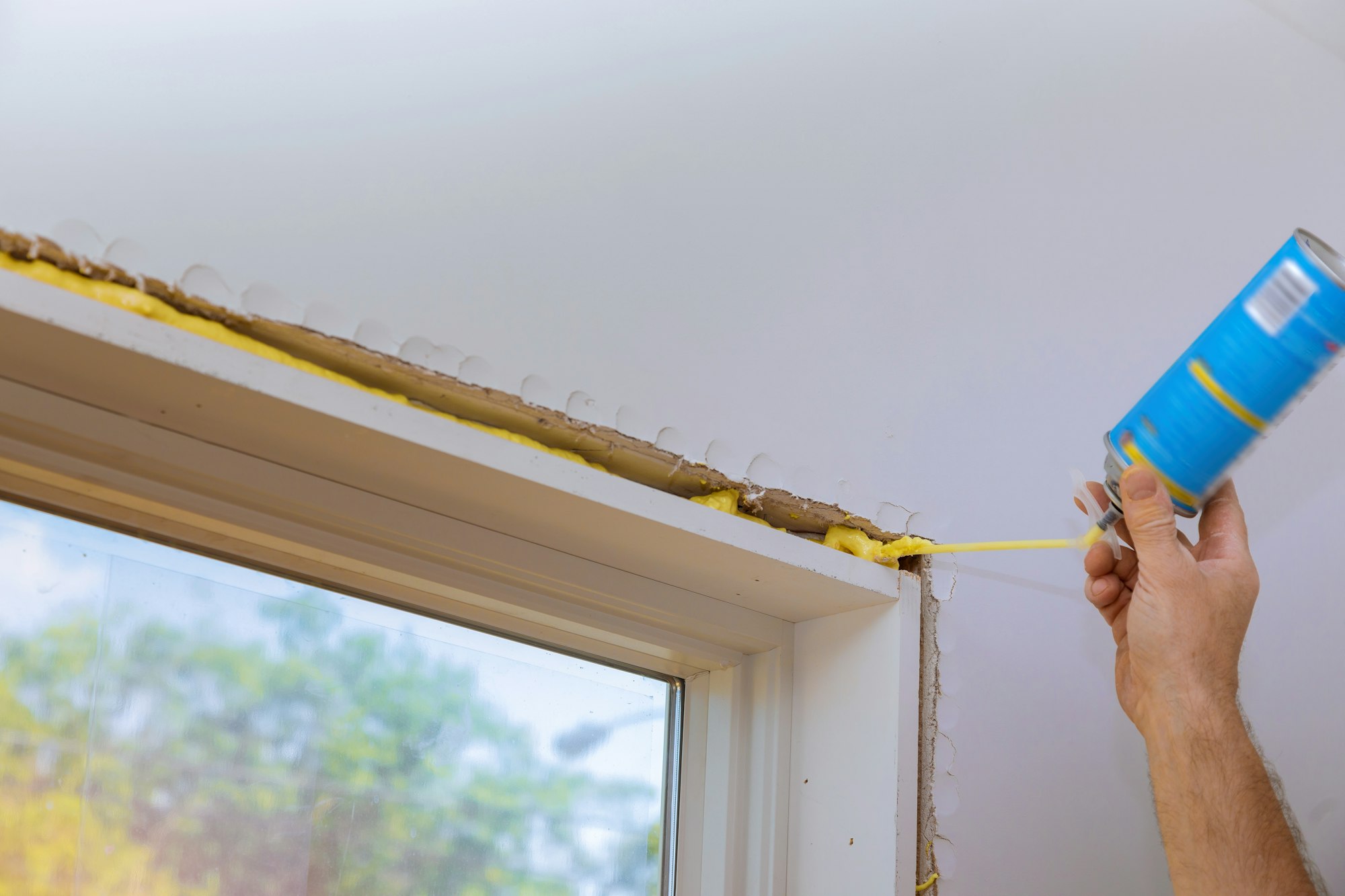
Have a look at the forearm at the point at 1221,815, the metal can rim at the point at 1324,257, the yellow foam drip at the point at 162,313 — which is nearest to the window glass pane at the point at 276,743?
the yellow foam drip at the point at 162,313

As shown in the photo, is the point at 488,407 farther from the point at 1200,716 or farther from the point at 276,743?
the point at 1200,716

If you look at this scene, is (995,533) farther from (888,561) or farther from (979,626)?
(888,561)

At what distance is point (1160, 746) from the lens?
0.72 metres

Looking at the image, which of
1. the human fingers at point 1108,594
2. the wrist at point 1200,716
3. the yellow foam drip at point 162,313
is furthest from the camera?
the human fingers at point 1108,594

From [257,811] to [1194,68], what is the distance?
1.37m

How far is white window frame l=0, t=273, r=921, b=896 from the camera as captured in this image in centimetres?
52

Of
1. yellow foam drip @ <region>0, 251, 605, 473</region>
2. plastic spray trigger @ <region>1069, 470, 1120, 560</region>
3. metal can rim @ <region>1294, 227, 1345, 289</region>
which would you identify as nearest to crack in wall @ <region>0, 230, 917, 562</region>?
yellow foam drip @ <region>0, 251, 605, 473</region>

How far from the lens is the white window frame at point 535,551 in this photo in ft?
1.71

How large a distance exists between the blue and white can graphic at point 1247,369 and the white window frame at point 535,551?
0.66 ft

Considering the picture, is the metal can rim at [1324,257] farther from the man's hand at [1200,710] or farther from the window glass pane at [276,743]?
the window glass pane at [276,743]

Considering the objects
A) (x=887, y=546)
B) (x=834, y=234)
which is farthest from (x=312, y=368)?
(x=834, y=234)

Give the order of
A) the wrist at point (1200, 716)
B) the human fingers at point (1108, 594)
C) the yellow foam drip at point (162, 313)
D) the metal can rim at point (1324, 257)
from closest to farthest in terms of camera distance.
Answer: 1. the yellow foam drip at point (162, 313)
2. the metal can rim at point (1324, 257)
3. the wrist at point (1200, 716)
4. the human fingers at point (1108, 594)

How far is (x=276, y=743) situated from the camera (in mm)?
630

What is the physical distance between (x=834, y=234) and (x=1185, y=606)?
0.44m
